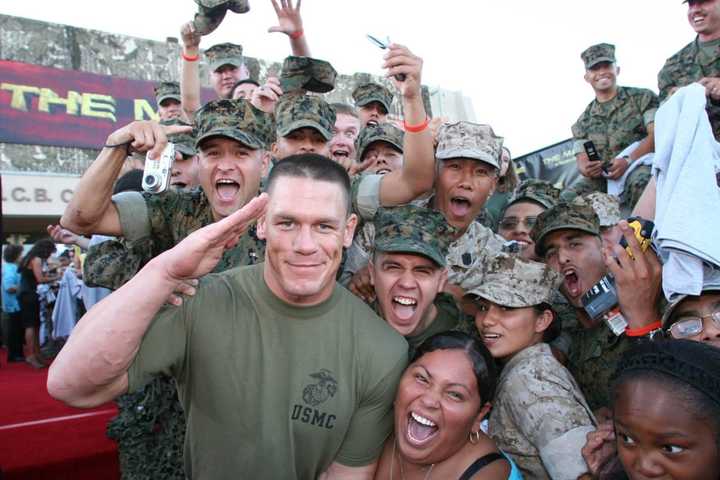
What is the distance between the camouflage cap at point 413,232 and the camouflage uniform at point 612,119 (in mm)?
2914

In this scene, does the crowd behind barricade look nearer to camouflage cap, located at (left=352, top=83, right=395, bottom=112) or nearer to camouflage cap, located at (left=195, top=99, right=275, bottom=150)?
camouflage cap, located at (left=195, top=99, right=275, bottom=150)

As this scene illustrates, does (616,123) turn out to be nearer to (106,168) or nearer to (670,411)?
(670,411)

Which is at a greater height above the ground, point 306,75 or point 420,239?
point 306,75

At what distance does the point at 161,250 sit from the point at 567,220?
7.74ft

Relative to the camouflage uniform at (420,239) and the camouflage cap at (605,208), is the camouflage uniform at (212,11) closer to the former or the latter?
the camouflage uniform at (420,239)

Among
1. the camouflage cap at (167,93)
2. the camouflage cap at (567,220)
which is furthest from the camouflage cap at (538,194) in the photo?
the camouflage cap at (167,93)

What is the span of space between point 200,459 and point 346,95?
18548 mm

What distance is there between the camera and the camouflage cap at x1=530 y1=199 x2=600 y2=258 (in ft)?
11.4

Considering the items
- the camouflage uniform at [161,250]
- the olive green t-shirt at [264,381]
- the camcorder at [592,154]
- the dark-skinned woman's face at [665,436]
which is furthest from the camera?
the camcorder at [592,154]

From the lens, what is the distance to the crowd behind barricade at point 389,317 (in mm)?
1932

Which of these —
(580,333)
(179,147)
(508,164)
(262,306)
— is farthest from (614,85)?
(262,306)

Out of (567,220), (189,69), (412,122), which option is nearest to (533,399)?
(567,220)

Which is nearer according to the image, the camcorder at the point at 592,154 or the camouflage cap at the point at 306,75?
the camouflage cap at the point at 306,75

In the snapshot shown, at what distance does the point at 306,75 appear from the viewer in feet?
14.2
